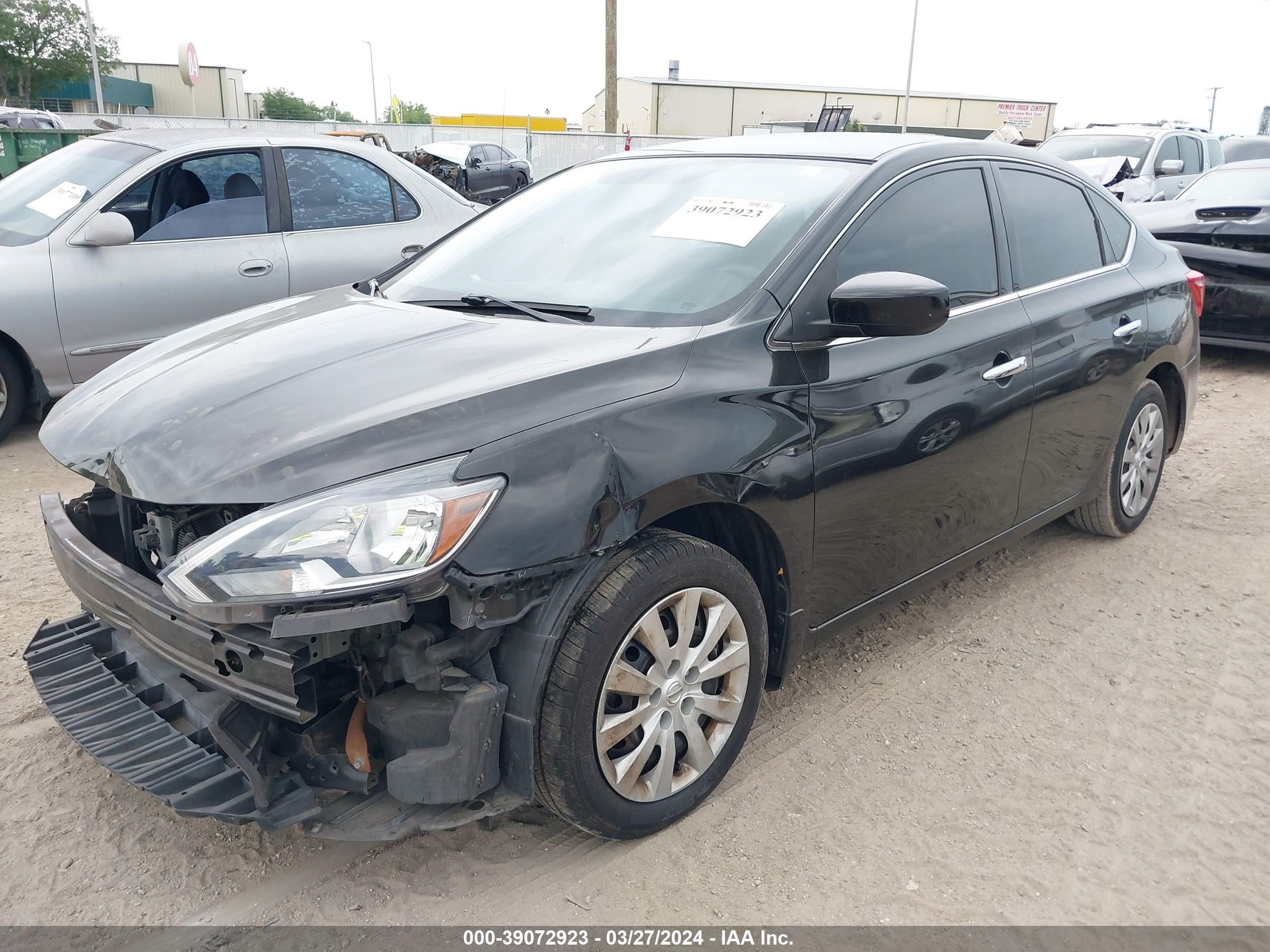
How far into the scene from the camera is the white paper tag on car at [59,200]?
217 inches

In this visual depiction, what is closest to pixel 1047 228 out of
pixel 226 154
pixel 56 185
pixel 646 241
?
pixel 646 241

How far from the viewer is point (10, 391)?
17.6ft

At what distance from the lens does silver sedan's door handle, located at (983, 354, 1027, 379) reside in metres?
3.28

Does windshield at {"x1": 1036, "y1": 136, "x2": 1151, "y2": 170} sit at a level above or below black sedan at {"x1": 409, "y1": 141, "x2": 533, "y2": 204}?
above

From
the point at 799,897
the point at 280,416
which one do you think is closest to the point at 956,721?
the point at 799,897

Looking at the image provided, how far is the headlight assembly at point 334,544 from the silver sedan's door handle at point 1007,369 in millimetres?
1930

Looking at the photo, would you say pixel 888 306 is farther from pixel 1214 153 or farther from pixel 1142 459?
pixel 1214 153

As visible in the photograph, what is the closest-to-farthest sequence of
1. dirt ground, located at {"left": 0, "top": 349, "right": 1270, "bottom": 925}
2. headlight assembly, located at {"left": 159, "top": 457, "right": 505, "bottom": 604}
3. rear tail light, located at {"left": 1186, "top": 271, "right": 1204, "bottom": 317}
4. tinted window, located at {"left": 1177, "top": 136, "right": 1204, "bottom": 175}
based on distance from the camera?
headlight assembly, located at {"left": 159, "top": 457, "right": 505, "bottom": 604} < dirt ground, located at {"left": 0, "top": 349, "right": 1270, "bottom": 925} < rear tail light, located at {"left": 1186, "top": 271, "right": 1204, "bottom": 317} < tinted window, located at {"left": 1177, "top": 136, "right": 1204, "bottom": 175}

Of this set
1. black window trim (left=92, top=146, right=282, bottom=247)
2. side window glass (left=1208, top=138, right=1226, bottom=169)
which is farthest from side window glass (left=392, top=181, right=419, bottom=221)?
side window glass (left=1208, top=138, right=1226, bottom=169)

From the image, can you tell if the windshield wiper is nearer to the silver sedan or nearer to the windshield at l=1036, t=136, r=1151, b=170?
the silver sedan

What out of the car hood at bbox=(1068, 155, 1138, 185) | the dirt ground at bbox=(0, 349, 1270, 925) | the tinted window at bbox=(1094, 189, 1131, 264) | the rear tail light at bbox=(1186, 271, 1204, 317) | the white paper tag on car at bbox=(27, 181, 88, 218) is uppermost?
the car hood at bbox=(1068, 155, 1138, 185)

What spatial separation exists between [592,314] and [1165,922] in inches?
82.4

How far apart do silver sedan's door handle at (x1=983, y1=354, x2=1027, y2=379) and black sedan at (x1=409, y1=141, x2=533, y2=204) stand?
16.7 metres

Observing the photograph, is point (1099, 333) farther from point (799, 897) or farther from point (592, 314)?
point (799, 897)
